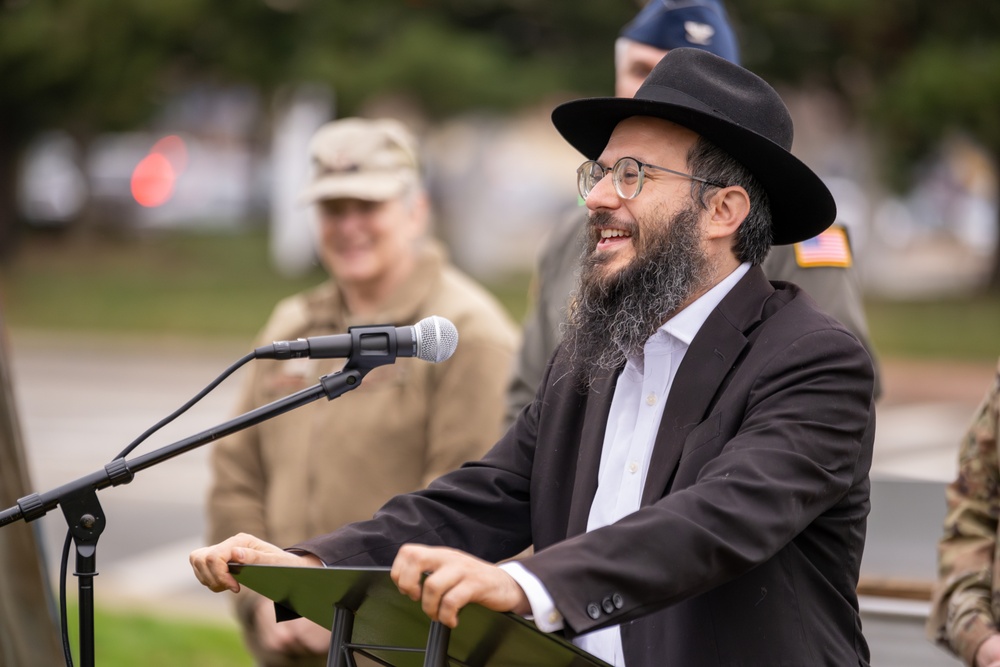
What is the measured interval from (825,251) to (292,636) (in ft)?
6.70

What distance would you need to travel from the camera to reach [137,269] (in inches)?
1049

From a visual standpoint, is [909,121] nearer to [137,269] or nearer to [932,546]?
[932,546]

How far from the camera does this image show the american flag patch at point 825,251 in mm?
4098

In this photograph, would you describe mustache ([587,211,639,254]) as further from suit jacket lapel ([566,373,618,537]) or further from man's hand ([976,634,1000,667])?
man's hand ([976,634,1000,667])

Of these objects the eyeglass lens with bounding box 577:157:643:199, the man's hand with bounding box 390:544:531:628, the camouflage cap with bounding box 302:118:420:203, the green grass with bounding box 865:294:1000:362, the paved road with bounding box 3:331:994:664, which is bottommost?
the paved road with bounding box 3:331:994:664

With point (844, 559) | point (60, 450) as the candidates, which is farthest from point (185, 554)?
point (844, 559)

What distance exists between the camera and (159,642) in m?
6.70

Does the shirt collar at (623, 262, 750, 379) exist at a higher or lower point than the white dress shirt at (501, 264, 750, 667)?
higher

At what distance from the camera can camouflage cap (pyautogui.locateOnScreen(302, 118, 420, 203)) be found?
15.5 feet

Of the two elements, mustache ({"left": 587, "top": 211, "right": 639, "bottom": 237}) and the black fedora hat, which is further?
mustache ({"left": 587, "top": 211, "right": 639, "bottom": 237})

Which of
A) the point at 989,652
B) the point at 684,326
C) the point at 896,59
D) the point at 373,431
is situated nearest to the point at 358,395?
the point at 373,431

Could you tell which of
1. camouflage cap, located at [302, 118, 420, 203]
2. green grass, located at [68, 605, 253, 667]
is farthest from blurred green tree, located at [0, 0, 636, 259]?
camouflage cap, located at [302, 118, 420, 203]

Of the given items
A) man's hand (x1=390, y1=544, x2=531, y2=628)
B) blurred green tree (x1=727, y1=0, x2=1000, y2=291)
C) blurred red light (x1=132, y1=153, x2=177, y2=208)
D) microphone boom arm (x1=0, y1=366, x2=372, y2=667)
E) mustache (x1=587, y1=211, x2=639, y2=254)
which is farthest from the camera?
blurred red light (x1=132, y1=153, x2=177, y2=208)

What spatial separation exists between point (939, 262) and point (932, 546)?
1238 inches
